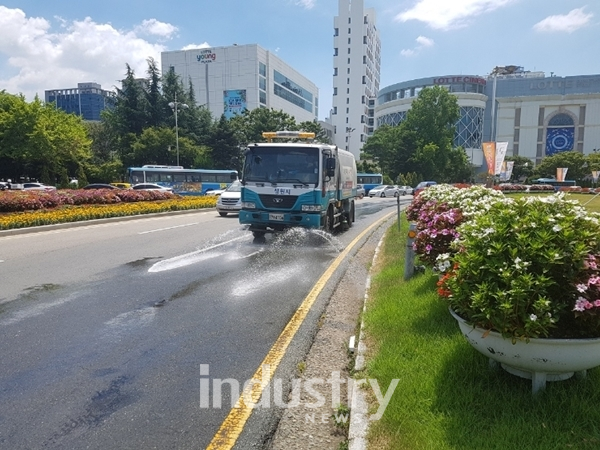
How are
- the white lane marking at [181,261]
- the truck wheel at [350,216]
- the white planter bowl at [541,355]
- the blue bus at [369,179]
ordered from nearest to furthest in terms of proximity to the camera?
the white planter bowl at [541,355] < the white lane marking at [181,261] < the truck wheel at [350,216] < the blue bus at [369,179]

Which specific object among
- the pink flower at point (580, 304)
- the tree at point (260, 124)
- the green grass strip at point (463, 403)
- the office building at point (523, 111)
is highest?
the office building at point (523, 111)

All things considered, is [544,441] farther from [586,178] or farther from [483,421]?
[586,178]

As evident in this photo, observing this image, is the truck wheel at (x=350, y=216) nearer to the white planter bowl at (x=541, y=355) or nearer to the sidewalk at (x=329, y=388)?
the sidewalk at (x=329, y=388)

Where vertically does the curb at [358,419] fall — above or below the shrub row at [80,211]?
below

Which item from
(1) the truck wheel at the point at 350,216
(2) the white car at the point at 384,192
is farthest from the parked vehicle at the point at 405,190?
(1) the truck wheel at the point at 350,216

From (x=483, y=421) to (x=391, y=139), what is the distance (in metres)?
63.6

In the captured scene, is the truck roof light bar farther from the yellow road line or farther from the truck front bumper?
the yellow road line

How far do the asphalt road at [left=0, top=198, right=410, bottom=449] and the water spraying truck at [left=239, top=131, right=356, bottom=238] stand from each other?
1.08 metres

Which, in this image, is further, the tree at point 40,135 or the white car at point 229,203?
the tree at point 40,135

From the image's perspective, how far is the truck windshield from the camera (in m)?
11.1

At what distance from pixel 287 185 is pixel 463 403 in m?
8.39

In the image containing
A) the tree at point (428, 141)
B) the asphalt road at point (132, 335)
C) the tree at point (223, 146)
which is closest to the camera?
the asphalt road at point (132, 335)

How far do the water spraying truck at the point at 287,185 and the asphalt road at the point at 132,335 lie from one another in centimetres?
108

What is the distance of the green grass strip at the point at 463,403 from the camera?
2.67 m
